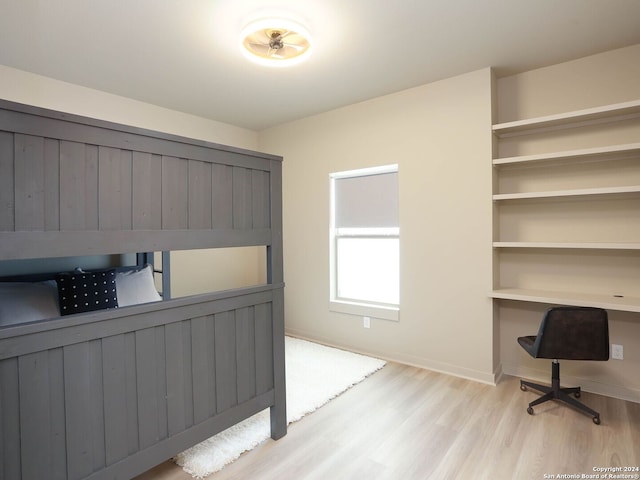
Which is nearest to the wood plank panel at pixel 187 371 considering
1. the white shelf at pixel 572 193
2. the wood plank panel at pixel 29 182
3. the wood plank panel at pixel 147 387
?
the wood plank panel at pixel 147 387

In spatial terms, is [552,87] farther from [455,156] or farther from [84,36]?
[84,36]

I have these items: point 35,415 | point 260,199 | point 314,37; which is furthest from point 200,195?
point 314,37

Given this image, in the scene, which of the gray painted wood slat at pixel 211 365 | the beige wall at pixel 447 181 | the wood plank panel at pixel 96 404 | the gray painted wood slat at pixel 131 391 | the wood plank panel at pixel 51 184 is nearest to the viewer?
the wood plank panel at pixel 51 184

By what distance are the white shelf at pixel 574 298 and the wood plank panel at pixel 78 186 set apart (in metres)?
2.85

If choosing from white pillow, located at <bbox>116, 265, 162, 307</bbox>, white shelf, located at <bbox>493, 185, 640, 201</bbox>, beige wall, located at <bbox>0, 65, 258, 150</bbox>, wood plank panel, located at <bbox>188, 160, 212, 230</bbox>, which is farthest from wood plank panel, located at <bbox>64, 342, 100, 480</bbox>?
white shelf, located at <bbox>493, 185, 640, 201</bbox>

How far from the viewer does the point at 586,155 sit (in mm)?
2707

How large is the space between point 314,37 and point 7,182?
202 centimetres

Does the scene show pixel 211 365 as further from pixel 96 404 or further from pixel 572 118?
pixel 572 118

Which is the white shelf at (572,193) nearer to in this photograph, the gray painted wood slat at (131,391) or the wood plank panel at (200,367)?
the wood plank panel at (200,367)

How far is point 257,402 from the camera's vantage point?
83.3 inches

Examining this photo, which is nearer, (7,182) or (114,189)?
(7,182)

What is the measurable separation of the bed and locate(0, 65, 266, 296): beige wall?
189 cm

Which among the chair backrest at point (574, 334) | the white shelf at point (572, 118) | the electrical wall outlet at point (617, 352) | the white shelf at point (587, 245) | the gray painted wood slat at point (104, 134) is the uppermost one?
the white shelf at point (572, 118)

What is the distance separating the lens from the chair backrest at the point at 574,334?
2336 mm
